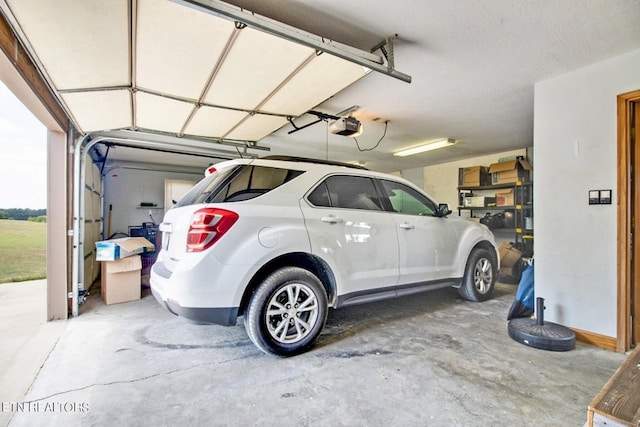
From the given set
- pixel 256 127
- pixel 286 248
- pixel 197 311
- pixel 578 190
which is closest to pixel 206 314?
pixel 197 311

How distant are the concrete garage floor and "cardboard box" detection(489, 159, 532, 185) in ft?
12.3

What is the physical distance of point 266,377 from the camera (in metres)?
2.06

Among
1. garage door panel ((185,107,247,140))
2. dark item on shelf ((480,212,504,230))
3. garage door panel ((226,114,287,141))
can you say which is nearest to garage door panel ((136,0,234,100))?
garage door panel ((185,107,247,140))

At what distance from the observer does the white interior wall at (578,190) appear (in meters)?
2.59

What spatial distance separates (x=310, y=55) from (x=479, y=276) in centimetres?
344

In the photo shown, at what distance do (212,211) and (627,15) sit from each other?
3.21 meters

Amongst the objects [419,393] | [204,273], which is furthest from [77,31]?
[419,393]

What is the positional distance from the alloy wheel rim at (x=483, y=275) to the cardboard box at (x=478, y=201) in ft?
9.14

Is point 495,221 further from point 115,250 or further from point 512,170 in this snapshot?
point 115,250

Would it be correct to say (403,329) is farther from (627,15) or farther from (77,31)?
(77,31)

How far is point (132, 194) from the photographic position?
Answer: 7.16 m

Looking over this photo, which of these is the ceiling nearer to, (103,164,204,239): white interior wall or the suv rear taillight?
the suv rear taillight

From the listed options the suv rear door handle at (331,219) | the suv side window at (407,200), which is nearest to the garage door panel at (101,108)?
the suv rear door handle at (331,219)

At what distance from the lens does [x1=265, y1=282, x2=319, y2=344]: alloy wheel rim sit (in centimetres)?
232
